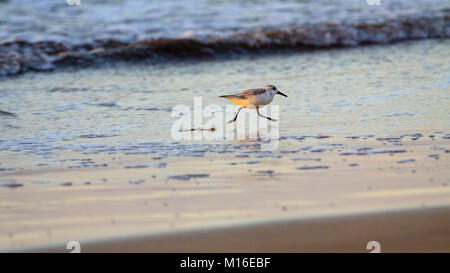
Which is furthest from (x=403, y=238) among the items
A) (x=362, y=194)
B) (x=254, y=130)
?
(x=254, y=130)

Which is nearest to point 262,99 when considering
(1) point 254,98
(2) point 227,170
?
(1) point 254,98

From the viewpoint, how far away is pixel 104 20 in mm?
12797

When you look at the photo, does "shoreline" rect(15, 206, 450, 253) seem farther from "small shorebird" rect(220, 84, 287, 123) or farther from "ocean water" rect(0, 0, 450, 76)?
"ocean water" rect(0, 0, 450, 76)

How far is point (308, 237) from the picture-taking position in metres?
3.61

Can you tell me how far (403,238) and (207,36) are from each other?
833 cm

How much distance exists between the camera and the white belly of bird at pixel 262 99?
684 cm

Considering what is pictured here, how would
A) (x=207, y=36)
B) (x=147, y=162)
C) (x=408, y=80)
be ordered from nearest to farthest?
(x=147, y=162) < (x=408, y=80) < (x=207, y=36)

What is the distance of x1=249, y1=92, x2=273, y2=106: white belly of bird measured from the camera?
6836 mm

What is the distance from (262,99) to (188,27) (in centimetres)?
564

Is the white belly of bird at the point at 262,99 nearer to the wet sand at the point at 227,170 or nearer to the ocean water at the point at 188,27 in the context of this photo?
the wet sand at the point at 227,170

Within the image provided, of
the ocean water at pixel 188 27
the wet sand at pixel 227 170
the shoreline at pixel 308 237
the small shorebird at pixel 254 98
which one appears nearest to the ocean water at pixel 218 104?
the wet sand at pixel 227 170

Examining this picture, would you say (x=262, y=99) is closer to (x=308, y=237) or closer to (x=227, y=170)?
(x=227, y=170)

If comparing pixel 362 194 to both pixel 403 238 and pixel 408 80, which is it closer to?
pixel 403 238

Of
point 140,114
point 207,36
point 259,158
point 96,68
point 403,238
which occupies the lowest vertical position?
point 403,238
